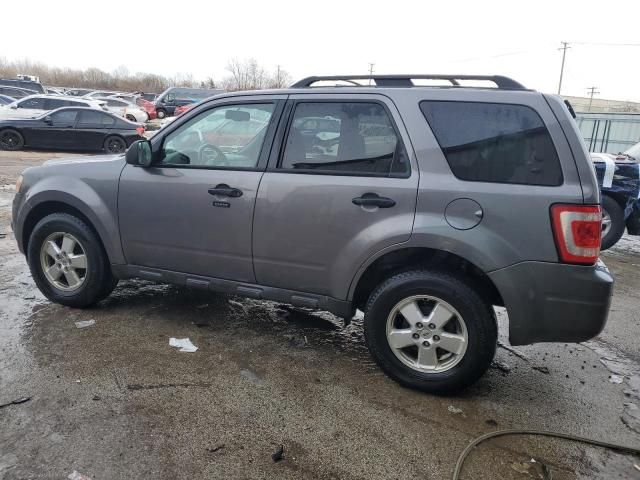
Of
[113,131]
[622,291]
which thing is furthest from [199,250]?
[113,131]

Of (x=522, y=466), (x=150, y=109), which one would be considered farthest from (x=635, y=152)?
(x=150, y=109)

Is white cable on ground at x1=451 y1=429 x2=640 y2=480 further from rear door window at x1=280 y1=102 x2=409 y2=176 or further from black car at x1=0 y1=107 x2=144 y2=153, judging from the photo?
black car at x1=0 y1=107 x2=144 y2=153

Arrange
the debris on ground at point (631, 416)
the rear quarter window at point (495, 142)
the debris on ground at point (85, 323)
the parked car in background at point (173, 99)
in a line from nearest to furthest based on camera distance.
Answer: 1. the rear quarter window at point (495, 142)
2. the debris on ground at point (631, 416)
3. the debris on ground at point (85, 323)
4. the parked car in background at point (173, 99)

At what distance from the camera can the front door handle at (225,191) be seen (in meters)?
3.74

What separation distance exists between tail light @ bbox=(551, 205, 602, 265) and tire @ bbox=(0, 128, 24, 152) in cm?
1676

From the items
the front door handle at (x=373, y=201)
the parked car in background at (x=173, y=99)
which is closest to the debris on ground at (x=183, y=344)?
the front door handle at (x=373, y=201)

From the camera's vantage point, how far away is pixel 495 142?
316 centimetres

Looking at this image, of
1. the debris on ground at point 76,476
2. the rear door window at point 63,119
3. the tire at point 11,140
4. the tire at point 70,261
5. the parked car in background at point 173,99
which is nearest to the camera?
the debris on ground at point 76,476

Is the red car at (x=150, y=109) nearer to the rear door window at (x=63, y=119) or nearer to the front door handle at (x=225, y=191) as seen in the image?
the rear door window at (x=63, y=119)

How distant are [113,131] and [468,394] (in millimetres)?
15505

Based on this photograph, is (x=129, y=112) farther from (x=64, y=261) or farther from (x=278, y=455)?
(x=278, y=455)

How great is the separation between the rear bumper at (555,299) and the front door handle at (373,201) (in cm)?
78

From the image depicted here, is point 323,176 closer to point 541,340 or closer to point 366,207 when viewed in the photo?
point 366,207

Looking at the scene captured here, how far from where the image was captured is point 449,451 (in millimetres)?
2838
